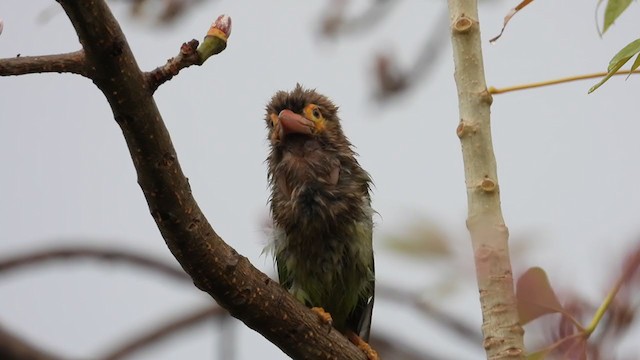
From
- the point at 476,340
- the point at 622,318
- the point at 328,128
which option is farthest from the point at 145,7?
the point at 622,318

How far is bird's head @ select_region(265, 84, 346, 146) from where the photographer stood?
3920mm

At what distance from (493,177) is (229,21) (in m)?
0.66

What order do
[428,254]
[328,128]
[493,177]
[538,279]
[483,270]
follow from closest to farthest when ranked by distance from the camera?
1. [428,254]
2. [538,279]
3. [483,270]
4. [493,177]
5. [328,128]

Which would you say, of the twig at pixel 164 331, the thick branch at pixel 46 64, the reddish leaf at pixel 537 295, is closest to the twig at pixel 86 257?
the twig at pixel 164 331

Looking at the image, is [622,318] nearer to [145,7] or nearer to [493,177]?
[493,177]

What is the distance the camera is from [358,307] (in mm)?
4184

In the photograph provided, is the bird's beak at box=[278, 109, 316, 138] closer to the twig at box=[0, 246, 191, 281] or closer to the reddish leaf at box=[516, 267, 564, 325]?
the twig at box=[0, 246, 191, 281]

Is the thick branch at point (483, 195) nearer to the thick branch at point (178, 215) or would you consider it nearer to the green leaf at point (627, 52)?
the green leaf at point (627, 52)

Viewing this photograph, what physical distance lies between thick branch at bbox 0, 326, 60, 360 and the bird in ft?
3.05

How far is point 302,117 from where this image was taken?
402cm

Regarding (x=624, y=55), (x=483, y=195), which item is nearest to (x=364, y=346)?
(x=483, y=195)

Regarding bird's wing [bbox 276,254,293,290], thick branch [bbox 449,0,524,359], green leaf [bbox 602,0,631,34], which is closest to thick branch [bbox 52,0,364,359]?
thick branch [bbox 449,0,524,359]

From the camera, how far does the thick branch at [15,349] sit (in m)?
3.45

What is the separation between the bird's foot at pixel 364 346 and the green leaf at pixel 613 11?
6.06ft
